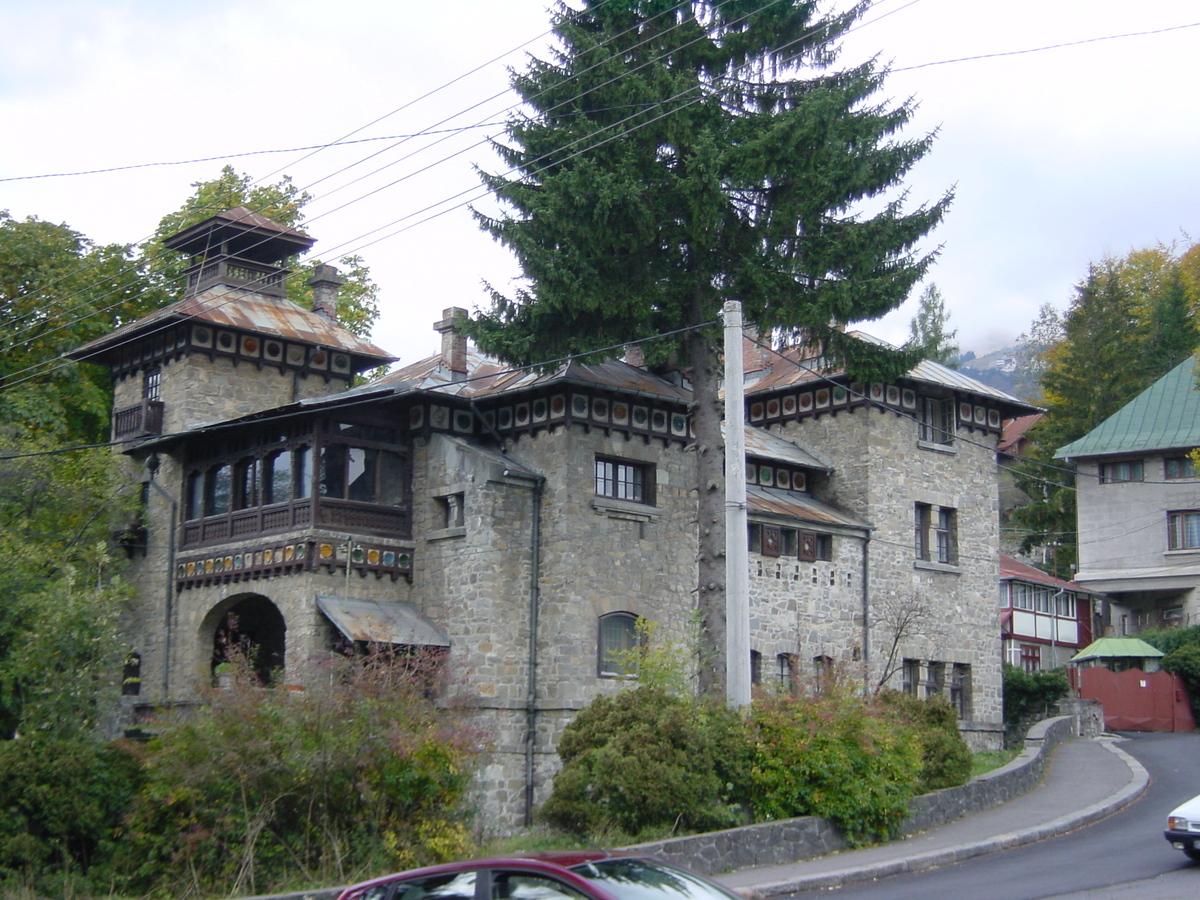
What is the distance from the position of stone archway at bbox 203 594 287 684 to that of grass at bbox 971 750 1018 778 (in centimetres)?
1372

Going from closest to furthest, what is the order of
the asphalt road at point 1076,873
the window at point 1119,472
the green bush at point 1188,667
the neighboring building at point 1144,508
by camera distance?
the asphalt road at point 1076,873, the green bush at point 1188,667, the neighboring building at point 1144,508, the window at point 1119,472

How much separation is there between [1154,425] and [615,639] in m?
28.9

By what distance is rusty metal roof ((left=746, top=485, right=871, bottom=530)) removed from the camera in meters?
27.2

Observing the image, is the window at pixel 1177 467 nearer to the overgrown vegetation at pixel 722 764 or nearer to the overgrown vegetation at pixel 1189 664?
the overgrown vegetation at pixel 1189 664

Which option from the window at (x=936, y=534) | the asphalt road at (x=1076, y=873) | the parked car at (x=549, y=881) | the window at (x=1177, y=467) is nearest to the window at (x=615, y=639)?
the window at (x=936, y=534)

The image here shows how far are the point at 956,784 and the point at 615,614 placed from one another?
6939 millimetres

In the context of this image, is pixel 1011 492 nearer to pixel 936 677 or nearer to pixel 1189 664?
pixel 1189 664

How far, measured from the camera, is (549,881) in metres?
8.39

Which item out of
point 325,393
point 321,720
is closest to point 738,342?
point 321,720

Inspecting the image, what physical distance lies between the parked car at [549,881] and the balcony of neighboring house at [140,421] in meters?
21.2

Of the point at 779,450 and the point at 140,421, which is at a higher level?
the point at 140,421

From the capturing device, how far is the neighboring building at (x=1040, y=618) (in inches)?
1882

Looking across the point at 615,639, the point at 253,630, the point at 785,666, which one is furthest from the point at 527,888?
the point at 253,630

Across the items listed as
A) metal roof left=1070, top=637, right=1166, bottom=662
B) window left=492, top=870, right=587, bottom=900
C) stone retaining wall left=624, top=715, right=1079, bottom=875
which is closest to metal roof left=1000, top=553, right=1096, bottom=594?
metal roof left=1070, top=637, right=1166, bottom=662
